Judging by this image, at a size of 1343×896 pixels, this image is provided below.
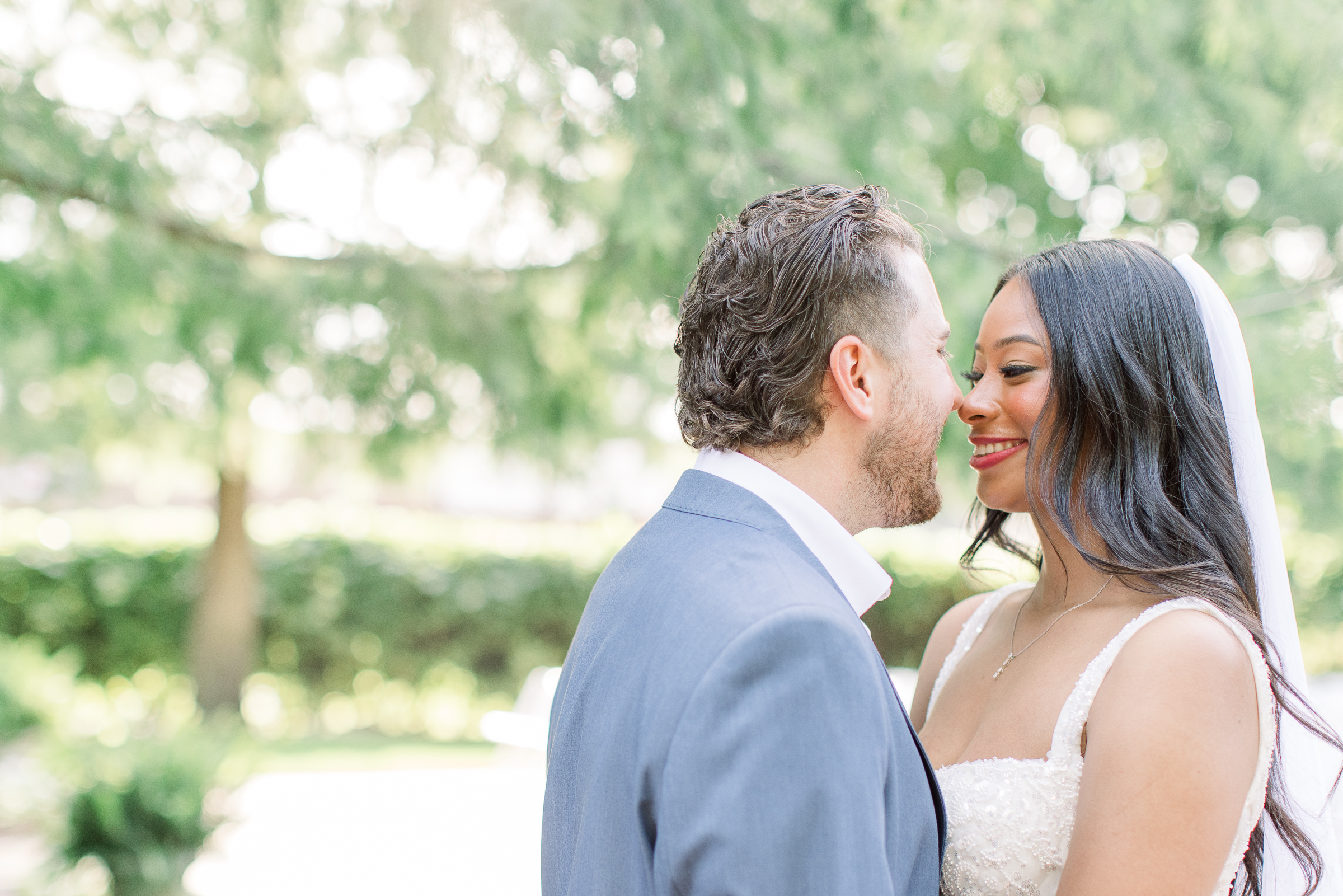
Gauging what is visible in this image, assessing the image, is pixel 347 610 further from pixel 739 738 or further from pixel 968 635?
pixel 739 738

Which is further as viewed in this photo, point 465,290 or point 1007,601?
point 465,290

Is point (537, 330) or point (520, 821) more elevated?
point (537, 330)

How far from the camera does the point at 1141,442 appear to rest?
2.20 metres

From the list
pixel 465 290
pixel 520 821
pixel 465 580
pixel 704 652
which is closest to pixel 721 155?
pixel 465 290

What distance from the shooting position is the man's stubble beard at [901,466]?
1790mm

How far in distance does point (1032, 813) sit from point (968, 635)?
2.77 ft

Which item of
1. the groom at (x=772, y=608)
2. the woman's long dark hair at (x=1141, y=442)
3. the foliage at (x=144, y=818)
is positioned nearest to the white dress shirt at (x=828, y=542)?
the groom at (x=772, y=608)

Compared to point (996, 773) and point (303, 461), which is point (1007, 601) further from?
point (303, 461)

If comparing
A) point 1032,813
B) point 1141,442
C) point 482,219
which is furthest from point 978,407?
point 482,219

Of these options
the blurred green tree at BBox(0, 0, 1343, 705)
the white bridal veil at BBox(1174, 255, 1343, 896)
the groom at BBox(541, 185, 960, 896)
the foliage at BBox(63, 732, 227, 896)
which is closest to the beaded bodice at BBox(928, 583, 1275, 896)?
the white bridal veil at BBox(1174, 255, 1343, 896)

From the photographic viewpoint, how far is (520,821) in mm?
7176

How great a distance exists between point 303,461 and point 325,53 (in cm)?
279

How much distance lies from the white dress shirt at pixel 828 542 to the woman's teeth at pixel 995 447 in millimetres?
796

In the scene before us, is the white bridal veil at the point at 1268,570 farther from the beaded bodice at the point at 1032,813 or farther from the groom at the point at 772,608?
the groom at the point at 772,608
